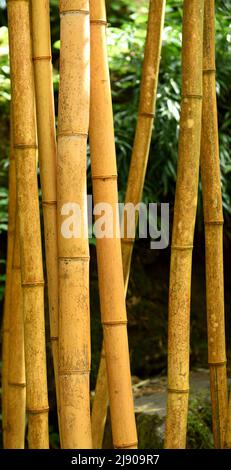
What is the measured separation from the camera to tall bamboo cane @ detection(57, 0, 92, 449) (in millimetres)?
1140

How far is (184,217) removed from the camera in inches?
53.4

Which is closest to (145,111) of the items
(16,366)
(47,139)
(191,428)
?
(47,139)

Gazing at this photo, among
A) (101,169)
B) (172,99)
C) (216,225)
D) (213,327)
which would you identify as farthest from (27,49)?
(172,99)

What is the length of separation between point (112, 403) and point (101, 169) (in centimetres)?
43

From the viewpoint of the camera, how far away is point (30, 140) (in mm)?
1230

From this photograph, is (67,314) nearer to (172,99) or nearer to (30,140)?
(30,140)

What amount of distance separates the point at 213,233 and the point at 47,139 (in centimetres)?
48

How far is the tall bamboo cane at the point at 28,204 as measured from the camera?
1213 mm

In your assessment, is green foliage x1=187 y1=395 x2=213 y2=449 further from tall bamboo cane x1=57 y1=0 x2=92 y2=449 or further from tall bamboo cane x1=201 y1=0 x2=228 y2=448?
tall bamboo cane x1=57 y1=0 x2=92 y2=449

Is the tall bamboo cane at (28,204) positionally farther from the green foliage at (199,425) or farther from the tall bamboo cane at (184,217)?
the green foliage at (199,425)

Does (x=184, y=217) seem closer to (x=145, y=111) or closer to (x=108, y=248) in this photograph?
(x=108, y=248)

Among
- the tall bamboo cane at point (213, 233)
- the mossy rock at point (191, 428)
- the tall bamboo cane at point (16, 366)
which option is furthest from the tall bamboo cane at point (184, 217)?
the mossy rock at point (191, 428)

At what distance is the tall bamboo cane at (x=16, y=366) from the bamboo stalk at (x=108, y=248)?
16.5 inches

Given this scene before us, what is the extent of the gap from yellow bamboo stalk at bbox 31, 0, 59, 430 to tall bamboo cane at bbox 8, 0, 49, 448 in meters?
0.02
